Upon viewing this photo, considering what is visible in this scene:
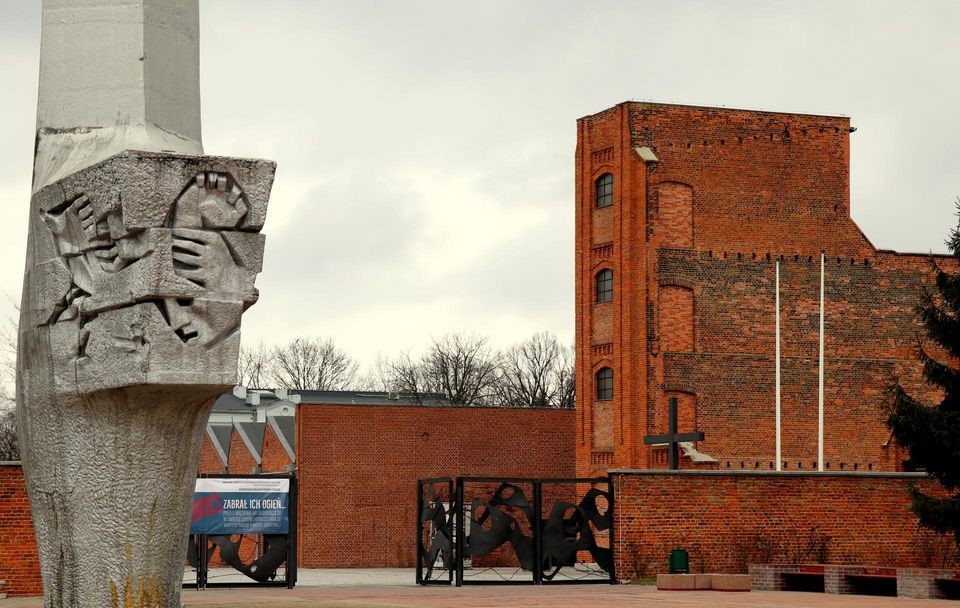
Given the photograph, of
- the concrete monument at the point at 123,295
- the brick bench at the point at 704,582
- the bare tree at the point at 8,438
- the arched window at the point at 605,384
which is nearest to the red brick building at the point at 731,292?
the arched window at the point at 605,384

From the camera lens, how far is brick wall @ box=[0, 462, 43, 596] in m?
24.7

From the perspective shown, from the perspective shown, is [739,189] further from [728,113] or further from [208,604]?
[208,604]

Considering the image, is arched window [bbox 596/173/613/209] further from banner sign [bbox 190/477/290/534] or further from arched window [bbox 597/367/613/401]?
banner sign [bbox 190/477/290/534]

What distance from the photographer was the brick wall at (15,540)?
24656 millimetres

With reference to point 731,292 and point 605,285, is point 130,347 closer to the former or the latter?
point 731,292

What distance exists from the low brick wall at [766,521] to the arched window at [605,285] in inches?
718

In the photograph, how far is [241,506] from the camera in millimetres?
28078

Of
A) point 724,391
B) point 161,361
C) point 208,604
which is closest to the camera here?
point 161,361

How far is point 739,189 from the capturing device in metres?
47.7

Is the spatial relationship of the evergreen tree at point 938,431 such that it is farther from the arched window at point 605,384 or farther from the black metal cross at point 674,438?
the arched window at point 605,384

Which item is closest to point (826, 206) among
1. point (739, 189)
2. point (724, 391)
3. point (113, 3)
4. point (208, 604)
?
point (739, 189)

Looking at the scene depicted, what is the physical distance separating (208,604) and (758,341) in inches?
1148

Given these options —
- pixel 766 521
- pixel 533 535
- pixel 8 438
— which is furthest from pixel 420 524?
pixel 8 438

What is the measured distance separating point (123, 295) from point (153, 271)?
12.0 inches
